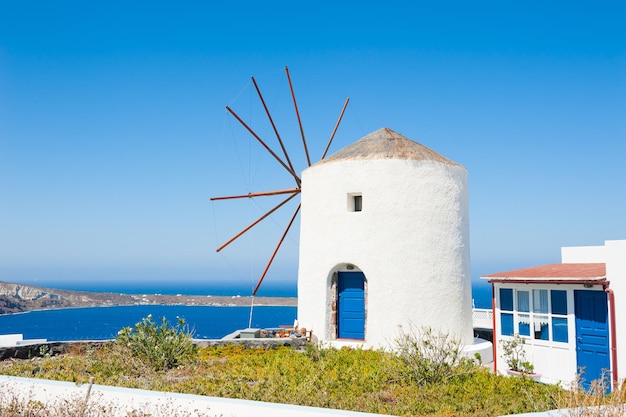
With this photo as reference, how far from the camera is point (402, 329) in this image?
521 inches

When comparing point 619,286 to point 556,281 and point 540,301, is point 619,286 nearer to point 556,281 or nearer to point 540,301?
point 556,281

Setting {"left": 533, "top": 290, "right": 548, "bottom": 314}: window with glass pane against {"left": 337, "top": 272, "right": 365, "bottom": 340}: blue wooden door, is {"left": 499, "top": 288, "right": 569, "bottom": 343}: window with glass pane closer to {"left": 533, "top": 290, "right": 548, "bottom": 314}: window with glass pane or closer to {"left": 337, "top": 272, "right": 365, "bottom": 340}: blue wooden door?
{"left": 533, "top": 290, "right": 548, "bottom": 314}: window with glass pane

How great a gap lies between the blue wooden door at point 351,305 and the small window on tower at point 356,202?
5.59 ft

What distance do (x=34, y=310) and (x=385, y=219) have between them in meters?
113

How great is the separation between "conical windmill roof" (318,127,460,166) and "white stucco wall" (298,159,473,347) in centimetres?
17

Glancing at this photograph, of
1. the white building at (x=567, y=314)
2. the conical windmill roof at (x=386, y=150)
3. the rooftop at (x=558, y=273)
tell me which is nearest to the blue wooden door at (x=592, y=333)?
the white building at (x=567, y=314)

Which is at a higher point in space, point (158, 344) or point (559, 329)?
point (559, 329)

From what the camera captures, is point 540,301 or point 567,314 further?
point 540,301

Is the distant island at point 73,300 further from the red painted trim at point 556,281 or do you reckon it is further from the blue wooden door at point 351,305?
the red painted trim at point 556,281

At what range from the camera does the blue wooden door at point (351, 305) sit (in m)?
14.0

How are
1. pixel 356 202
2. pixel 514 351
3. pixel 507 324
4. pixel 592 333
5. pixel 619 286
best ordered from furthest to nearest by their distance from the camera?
1. pixel 356 202
2. pixel 507 324
3. pixel 514 351
4. pixel 592 333
5. pixel 619 286

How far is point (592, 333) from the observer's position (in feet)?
34.6

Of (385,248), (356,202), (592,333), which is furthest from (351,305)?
(592,333)

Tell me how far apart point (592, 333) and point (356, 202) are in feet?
20.8
